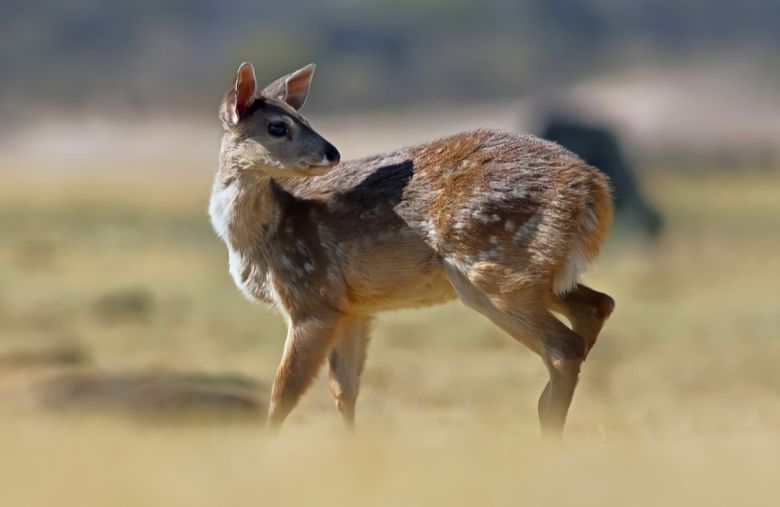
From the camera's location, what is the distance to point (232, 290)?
977 inches

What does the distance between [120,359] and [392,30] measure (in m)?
72.8

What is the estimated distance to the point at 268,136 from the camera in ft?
36.5

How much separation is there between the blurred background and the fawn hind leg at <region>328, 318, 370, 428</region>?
48 centimetres

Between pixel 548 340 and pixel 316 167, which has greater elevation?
pixel 316 167

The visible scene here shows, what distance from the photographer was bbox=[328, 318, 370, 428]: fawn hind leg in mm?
11602

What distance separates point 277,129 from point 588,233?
222cm

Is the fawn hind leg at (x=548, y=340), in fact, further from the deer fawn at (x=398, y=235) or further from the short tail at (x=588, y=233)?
the short tail at (x=588, y=233)

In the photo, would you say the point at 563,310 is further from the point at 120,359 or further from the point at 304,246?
the point at 120,359

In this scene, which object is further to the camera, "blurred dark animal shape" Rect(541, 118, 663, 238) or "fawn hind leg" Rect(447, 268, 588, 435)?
"blurred dark animal shape" Rect(541, 118, 663, 238)

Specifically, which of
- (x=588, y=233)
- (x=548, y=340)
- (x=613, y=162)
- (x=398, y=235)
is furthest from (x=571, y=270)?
(x=613, y=162)

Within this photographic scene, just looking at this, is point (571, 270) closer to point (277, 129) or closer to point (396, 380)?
point (277, 129)

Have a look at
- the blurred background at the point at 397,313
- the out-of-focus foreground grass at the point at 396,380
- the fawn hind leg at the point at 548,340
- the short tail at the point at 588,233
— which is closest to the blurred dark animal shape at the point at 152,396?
the blurred background at the point at 397,313

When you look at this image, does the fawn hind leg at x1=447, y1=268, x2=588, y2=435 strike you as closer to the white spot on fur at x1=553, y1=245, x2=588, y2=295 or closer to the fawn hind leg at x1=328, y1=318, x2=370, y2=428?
the white spot on fur at x1=553, y1=245, x2=588, y2=295

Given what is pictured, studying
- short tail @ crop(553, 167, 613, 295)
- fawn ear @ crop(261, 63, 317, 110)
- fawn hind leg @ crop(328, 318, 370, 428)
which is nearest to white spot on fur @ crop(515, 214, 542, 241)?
short tail @ crop(553, 167, 613, 295)
